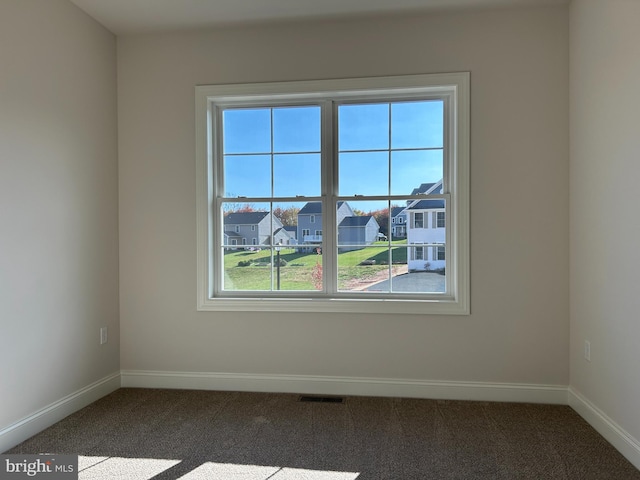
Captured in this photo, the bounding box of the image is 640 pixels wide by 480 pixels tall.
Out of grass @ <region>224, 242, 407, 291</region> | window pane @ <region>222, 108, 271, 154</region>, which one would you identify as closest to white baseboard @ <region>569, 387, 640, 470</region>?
grass @ <region>224, 242, 407, 291</region>

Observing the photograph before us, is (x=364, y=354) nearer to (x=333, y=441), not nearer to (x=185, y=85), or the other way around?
(x=333, y=441)

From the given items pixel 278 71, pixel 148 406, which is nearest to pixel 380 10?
pixel 278 71

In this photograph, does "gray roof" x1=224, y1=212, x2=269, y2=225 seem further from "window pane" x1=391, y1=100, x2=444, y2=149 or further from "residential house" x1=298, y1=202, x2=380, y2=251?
"window pane" x1=391, y1=100, x2=444, y2=149

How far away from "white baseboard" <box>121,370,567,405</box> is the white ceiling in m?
2.72

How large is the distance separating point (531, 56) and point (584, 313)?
72.1 inches

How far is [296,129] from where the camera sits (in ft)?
10.7

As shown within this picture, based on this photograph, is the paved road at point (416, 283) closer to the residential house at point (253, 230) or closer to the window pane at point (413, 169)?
the window pane at point (413, 169)

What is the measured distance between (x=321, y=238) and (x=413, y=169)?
902 millimetres

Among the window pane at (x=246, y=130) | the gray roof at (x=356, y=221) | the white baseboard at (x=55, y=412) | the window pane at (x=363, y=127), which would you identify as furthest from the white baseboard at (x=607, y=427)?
the white baseboard at (x=55, y=412)

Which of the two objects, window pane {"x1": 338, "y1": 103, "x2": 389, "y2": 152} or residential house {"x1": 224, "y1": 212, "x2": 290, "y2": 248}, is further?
residential house {"x1": 224, "y1": 212, "x2": 290, "y2": 248}

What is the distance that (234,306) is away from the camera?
319 cm

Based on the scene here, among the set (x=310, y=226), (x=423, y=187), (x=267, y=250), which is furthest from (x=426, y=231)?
(x=267, y=250)

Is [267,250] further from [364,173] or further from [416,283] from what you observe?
[416,283]

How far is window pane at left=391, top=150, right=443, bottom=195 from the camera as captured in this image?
3.12 meters
